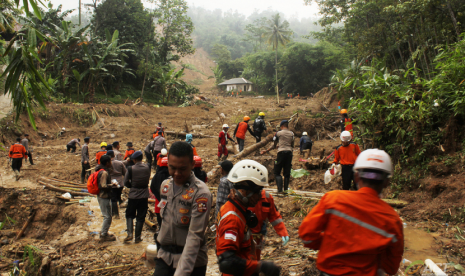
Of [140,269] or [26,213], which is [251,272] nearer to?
[140,269]

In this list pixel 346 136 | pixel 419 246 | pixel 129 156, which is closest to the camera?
pixel 419 246

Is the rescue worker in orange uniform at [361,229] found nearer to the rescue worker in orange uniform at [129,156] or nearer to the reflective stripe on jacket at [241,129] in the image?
the rescue worker in orange uniform at [129,156]

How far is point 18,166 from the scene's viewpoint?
10.2 metres

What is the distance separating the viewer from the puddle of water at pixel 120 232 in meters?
5.29

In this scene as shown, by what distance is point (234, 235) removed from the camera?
2014 millimetres

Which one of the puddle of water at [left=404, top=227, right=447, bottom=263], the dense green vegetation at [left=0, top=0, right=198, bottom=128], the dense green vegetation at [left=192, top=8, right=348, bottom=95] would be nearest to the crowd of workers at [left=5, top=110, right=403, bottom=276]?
the puddle of water at [left=404, top=227, right=447, bottom=263]

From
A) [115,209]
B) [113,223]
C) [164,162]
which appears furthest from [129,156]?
[164,162]

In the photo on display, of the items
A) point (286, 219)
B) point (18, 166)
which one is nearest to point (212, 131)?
point (18, 166)

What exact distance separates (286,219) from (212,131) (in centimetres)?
1363

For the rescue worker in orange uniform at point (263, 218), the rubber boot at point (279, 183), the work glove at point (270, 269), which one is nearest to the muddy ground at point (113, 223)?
the rubber boot at point (279, 183)

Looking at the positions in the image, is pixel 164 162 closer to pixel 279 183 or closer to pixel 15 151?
pixel 279 183

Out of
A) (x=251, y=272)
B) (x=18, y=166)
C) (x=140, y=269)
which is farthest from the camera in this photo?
(x=18, y=166)

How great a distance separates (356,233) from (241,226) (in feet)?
2.55

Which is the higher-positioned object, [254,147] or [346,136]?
[346,136]
